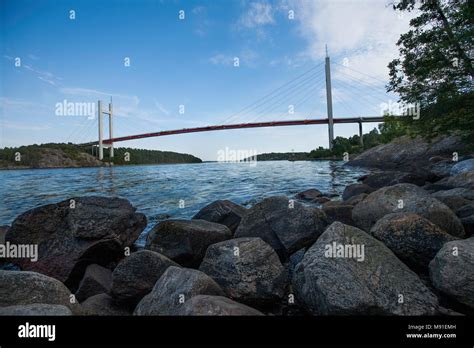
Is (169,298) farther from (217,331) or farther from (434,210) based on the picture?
(434,210)

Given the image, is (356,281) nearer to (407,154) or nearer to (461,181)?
(461,181)

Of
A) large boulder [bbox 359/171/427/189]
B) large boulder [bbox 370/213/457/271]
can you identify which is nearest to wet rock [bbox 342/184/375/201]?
large boulder [bbox 359/171/427/189]

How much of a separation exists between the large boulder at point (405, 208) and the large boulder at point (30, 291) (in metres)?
5.62

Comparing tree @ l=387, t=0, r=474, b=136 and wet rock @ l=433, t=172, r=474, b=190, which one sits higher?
tree @ l=387, t=0, r=474, b=136

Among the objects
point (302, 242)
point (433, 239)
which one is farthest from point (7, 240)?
point (433, 239)

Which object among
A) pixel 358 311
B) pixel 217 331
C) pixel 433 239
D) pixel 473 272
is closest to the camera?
pixel 217 331

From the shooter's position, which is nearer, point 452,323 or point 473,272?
point 452,323

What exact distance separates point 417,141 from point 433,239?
30662 millimetres

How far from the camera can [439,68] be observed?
808 cm

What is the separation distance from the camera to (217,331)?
8.02 ft

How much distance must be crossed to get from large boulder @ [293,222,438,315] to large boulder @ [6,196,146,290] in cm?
432

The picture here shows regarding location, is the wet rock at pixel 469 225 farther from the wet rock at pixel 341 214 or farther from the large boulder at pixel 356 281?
the large boulder at pixel 356 281

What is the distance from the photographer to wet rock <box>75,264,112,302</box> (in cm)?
460

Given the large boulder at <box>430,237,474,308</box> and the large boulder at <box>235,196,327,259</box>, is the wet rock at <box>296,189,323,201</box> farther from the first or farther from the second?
the large boulder at <box>430,237,474,308</box>
